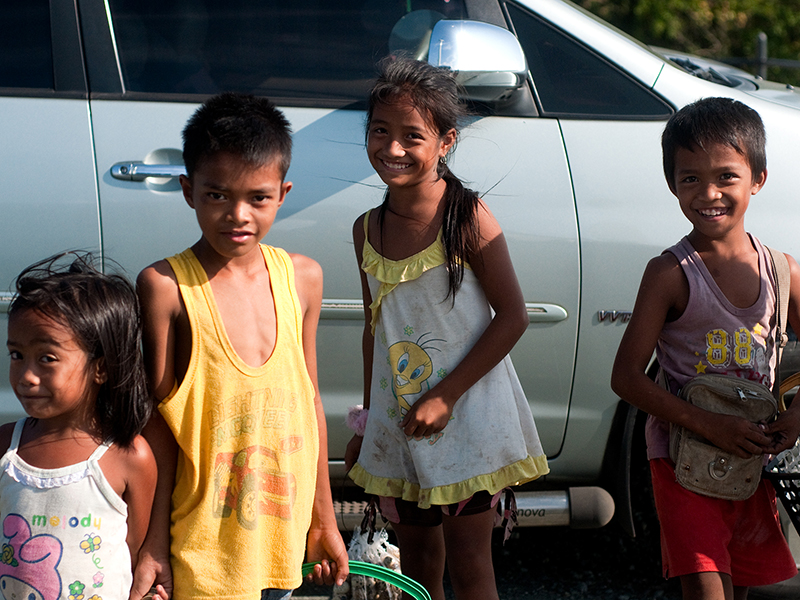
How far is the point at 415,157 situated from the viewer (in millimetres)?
2041

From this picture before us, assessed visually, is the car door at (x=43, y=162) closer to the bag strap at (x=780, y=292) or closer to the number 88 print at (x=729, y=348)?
the number 88 print at (x=729, y=348)

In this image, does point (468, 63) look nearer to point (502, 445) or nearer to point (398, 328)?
point (398, 328)

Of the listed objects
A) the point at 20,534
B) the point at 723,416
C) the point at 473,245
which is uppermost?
the point at 473,245

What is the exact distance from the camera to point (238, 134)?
1.79 m

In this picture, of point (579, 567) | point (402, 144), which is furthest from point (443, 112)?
point (579, 567)

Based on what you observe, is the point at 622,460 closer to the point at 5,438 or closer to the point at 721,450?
the point at 721,450

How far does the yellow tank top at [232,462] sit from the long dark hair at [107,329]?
77 mm

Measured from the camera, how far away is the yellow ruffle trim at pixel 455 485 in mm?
2062

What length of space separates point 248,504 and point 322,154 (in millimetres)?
1332

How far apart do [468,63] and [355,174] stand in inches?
19.2

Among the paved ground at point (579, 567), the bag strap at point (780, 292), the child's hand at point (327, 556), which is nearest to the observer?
the child's hand at point (327, 556)

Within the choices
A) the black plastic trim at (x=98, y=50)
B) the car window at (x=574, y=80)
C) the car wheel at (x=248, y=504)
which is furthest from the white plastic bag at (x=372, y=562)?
the black plastic trim at (x=98, y=50)

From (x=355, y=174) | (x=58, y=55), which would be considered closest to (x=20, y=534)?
(x=355, y=174)

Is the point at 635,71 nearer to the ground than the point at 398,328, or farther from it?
farther from it
